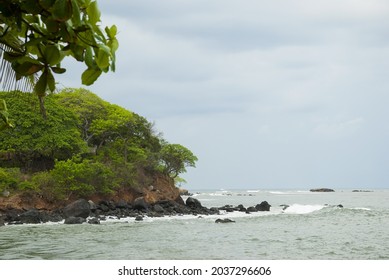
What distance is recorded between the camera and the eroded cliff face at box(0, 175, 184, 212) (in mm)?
19316

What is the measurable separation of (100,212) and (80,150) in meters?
3.90

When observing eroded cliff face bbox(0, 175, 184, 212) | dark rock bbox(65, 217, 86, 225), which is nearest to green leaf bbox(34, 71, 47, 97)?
dark rock bbox(65, 217, 86, 225)

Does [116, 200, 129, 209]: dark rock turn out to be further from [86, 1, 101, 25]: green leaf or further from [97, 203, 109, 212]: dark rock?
[86, 1, 101, 25]: green leaf

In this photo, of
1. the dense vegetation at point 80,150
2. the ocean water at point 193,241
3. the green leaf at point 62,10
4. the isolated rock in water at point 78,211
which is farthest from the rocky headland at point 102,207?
the green leaf at point 62,10

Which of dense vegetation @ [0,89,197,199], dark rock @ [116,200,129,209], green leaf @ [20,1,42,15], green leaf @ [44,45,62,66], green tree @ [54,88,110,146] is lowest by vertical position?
dark rock @ [116,200,129,209]

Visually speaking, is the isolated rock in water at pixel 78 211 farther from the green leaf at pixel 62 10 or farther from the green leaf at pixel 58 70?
the green leaf at pixel 62 10

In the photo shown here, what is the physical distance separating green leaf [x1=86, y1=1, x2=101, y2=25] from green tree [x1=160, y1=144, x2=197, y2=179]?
2531 centimetres

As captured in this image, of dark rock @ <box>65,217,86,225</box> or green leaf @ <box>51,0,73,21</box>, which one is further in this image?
dark rock @ <box>65,217,86,225</box>

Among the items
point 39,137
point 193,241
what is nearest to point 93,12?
point 193,241

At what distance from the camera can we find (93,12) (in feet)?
3.32

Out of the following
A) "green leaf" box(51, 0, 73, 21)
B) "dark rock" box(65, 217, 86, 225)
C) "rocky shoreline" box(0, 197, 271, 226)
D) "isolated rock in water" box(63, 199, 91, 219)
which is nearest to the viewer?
"green leaf" box(51, 0, 73, 21)

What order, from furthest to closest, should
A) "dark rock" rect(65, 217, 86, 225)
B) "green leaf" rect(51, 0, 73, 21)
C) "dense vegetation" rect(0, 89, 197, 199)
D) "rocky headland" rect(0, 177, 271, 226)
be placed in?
"dense vegetation" rect(0, 89, 197, 199) < "rocky headland" rect(0, 177, 271, 226) < "dark rock" rect(65, 217, 86, 225) < "green leaf" rect(51, 0, 73, 21)

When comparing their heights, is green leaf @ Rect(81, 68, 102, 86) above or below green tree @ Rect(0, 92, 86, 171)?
below
